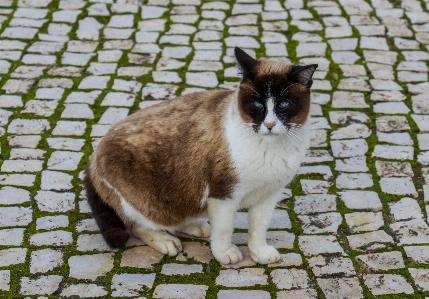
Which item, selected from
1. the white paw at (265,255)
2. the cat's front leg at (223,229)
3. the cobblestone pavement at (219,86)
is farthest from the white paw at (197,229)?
the white paw at (265,255)

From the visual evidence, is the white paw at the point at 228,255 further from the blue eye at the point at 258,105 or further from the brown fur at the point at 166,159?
the blue eye at the point at 258,105

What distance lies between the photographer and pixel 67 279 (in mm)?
5434

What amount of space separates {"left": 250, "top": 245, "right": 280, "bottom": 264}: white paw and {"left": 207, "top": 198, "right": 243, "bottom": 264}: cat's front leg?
12 cm

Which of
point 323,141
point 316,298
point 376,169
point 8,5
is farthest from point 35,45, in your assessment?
point 316,298

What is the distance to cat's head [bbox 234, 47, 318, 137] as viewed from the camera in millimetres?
4973

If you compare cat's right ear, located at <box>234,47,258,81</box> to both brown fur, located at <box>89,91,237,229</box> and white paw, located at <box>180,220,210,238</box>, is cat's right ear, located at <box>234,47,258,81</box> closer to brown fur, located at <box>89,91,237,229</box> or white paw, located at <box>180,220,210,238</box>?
brown fur, located at <box>89,91,237,229</box>

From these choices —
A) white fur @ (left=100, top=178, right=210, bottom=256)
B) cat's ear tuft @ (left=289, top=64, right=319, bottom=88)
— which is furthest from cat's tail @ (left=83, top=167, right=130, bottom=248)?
cat's ear tuft @ (left=289, top=64, right=319, bottom=88)

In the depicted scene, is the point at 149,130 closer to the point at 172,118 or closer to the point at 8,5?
the point at 172,118

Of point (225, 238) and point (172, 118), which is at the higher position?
point (172, 118)

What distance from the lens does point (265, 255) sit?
561 cm

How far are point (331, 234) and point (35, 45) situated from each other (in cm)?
434

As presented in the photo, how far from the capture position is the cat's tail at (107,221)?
566 centimetres

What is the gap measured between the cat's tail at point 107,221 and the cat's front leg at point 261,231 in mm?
931

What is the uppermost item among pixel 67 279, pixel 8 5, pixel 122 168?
pixel 122 168
